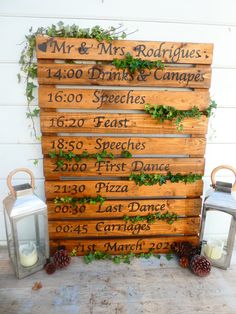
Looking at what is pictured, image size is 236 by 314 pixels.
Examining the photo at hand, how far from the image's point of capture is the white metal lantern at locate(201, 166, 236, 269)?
1.46 metres

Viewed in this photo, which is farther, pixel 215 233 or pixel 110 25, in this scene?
pixel 215 233

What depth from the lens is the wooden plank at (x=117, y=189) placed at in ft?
5.09

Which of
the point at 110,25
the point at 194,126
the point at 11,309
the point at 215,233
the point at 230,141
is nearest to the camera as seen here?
the point at 11,309

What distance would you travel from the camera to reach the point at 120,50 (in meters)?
1.39

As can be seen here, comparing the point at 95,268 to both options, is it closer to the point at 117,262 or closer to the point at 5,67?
the point at 117,262

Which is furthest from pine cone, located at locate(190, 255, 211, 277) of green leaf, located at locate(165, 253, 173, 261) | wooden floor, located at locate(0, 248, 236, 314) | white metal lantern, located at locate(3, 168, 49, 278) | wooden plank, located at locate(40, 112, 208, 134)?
white metal lantern, located at locate(3, 168, 49, 278)

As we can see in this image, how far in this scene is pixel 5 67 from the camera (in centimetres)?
145

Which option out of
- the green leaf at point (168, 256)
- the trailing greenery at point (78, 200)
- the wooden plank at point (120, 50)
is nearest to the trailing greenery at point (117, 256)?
the green leaf at point (168, 256)

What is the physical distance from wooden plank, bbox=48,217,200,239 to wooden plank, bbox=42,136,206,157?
1.44ft

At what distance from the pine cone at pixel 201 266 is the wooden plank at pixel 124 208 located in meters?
0.27

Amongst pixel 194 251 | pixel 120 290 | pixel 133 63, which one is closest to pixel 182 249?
pixel 194 251

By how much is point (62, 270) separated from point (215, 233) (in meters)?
1.05

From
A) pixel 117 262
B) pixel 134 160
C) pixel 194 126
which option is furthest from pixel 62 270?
pixel 194 126

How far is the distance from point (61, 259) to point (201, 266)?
80cm
